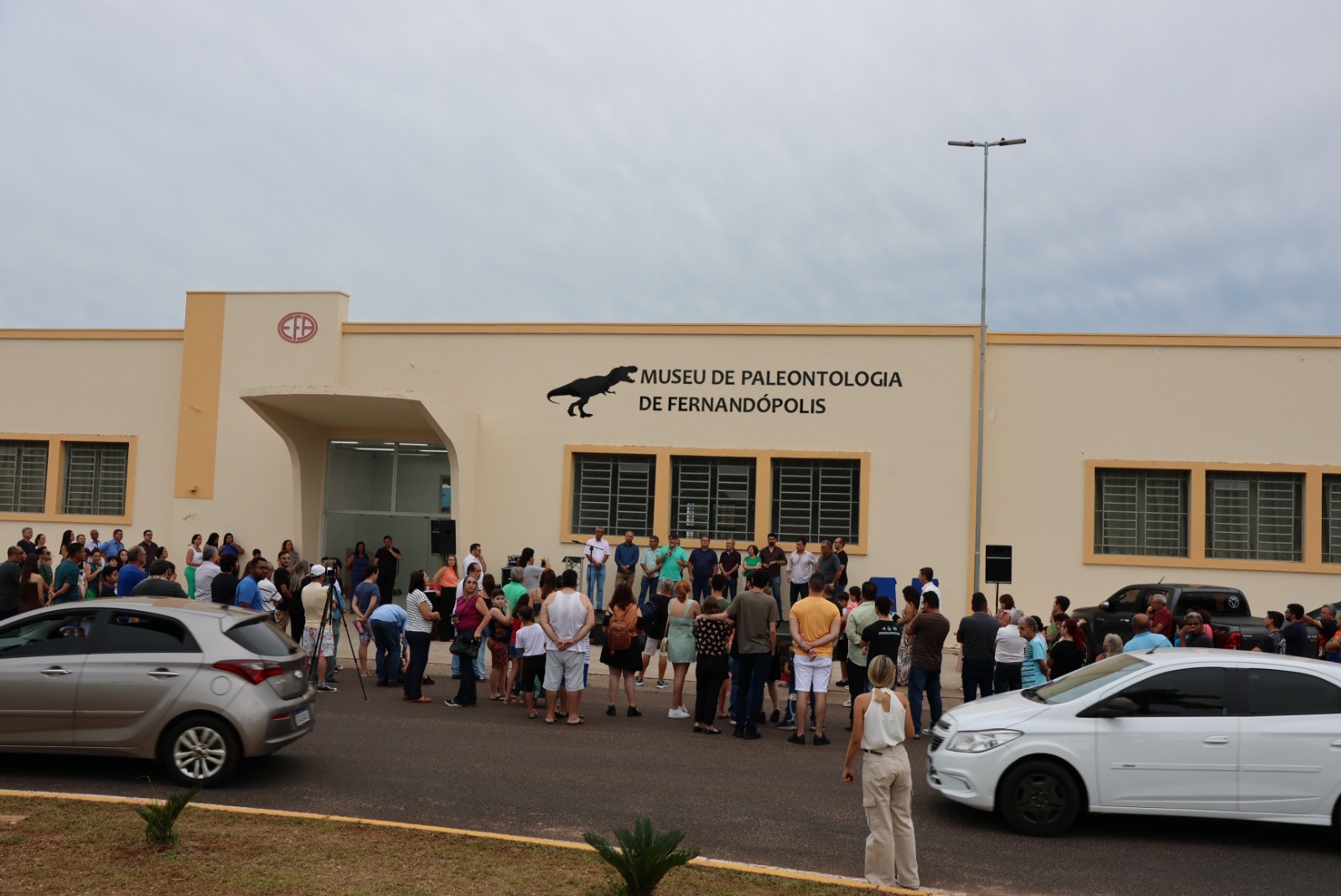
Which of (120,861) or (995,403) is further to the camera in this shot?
(995,403)

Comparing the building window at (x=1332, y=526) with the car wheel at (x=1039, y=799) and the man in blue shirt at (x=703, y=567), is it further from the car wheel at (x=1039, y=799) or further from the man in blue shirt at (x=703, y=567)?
the car wheel at (x=1039, y=799)

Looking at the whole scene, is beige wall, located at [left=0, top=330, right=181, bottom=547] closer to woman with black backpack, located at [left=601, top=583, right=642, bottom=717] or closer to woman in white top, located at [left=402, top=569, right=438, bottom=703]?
woman in white top, located at [left=402, top=569, right=438, bottom=703]

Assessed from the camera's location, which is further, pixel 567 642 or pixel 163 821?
pixel 567 642

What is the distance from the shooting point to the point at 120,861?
704 centimetres

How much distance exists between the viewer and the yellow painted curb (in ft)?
23.9

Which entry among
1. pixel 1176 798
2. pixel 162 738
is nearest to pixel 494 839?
pixel 162 738

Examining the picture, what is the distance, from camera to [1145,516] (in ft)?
73.2

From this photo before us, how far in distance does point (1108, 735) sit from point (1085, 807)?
588 mm

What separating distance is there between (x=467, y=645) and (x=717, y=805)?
5792mm

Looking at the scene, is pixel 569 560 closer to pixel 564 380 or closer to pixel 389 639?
pixel 564 380

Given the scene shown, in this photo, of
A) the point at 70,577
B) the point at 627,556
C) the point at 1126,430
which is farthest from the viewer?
the point at 627,556

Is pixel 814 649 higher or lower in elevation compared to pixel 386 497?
lower

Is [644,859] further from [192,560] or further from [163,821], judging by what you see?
[192,560]

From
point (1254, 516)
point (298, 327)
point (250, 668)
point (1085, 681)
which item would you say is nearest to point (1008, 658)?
point (1085, 681)
